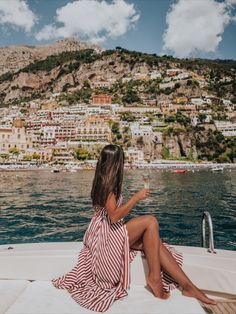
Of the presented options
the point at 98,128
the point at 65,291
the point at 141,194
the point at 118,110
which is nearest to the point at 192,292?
the point at 141,194

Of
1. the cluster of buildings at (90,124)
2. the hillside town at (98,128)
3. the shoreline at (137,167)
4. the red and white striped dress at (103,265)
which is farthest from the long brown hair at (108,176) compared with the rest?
the cluster of buildings at (90,124)

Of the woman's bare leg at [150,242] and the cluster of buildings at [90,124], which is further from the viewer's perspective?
the cluster of buildings at [90,124]

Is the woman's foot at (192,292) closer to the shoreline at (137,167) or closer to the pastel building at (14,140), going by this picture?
the shoreline at (137,167)

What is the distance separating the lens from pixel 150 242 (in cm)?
226

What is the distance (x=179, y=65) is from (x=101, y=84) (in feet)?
98.2

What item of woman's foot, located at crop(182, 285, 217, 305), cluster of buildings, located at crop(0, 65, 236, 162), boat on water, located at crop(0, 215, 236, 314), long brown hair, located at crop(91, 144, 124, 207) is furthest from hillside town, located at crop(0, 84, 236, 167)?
woman's foot, located at crop(182, 285, 217, 305)

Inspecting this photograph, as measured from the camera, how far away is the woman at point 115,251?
7.28 ft

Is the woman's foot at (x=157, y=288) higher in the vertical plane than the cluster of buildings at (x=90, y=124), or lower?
lower

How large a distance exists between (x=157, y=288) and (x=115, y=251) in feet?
1.09

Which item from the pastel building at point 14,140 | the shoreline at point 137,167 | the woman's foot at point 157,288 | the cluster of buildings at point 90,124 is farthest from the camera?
the pastel building at point 14,140

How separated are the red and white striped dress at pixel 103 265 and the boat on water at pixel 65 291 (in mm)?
70

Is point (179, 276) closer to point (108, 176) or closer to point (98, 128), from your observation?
point (108, 176)

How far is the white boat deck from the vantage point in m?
1.99

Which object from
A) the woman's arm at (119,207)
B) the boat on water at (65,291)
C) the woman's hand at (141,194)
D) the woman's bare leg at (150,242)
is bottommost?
the boat on water at (65,291)
